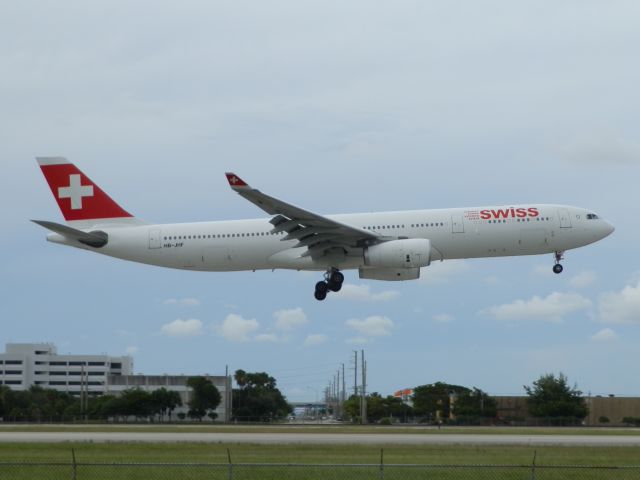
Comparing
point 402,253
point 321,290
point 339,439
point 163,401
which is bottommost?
point 339,439

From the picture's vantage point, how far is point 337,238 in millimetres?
48219

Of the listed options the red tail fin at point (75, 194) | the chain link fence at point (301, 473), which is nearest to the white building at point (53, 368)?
the red tail fin at point (75, 194)

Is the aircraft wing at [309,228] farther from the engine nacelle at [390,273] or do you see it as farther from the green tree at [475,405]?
the green tree at [475,405]

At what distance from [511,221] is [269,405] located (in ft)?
224

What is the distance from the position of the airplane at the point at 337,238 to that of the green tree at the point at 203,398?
4562 cm

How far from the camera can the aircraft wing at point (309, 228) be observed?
45.9 metres

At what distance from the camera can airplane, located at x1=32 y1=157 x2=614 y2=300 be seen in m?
47.2

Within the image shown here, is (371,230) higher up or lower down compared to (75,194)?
lower down

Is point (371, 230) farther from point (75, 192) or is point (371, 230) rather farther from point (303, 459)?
point (303, 459)

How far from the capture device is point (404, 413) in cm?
11538

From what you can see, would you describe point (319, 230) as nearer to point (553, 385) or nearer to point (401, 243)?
point (401, 243)

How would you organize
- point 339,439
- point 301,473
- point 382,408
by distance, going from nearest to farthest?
point 301,473 < point 339,439 < point 382,408

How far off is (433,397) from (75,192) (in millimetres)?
66642

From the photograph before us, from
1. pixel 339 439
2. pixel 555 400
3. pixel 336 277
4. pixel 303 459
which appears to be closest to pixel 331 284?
pixel 336 277
